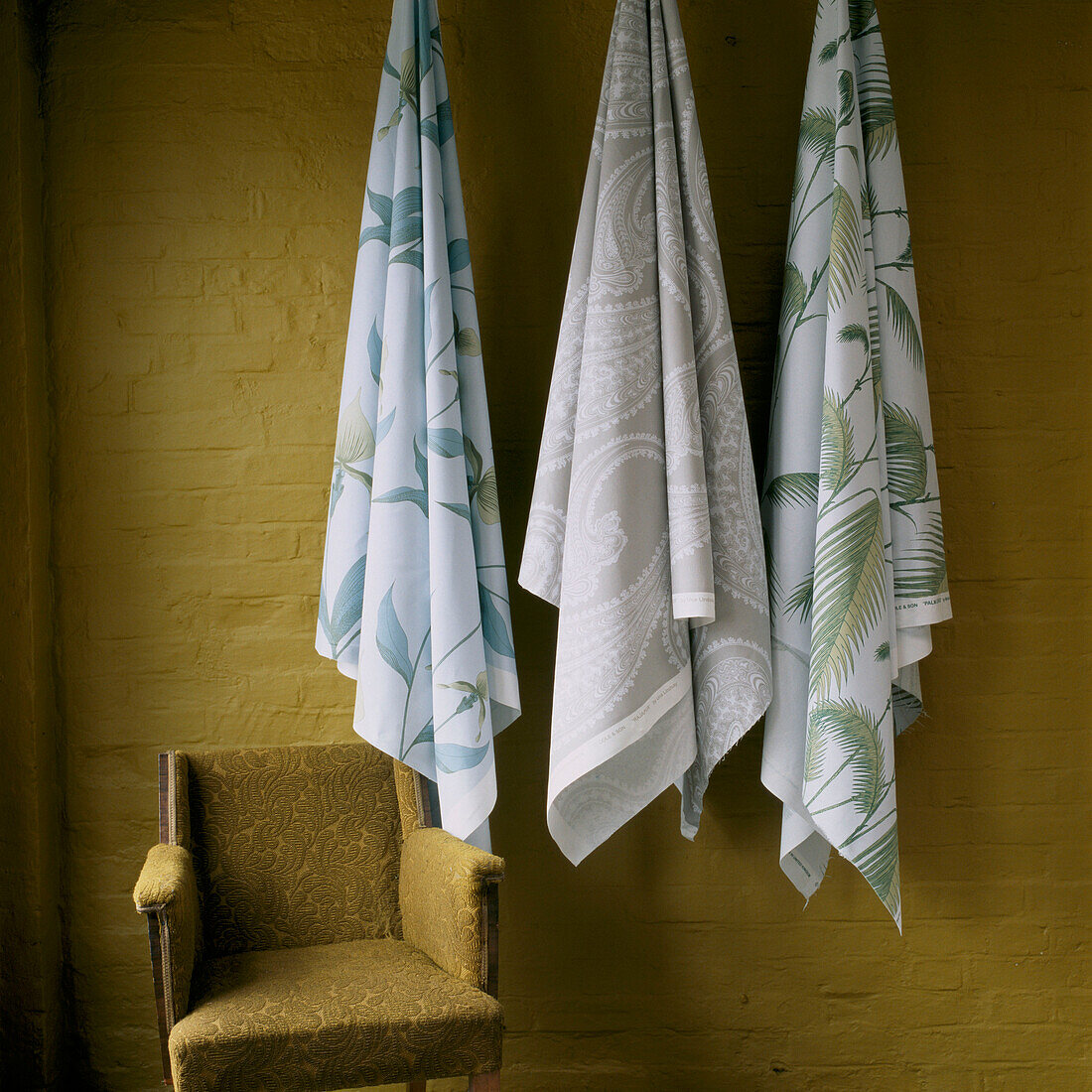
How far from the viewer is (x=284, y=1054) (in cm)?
115

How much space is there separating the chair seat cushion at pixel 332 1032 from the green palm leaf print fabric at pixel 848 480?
1.97 ft

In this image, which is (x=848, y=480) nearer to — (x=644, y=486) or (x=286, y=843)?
(x=644, y=486)

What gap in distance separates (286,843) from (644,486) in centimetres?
84

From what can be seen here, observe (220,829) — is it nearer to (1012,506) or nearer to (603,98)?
(603,98)

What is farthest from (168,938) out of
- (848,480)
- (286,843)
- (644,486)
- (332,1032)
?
(848,480)

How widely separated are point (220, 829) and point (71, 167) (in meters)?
1.27

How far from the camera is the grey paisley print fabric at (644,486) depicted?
1396 millimetres

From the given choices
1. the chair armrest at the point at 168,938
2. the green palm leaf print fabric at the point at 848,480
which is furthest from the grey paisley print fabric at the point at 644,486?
the chair armrest at the point at 168,938

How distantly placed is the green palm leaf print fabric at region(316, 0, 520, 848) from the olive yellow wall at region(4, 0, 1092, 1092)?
0.71ft

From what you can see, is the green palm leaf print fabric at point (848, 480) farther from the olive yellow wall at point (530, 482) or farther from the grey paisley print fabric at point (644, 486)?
the olive yellow wall at point (530, 482)

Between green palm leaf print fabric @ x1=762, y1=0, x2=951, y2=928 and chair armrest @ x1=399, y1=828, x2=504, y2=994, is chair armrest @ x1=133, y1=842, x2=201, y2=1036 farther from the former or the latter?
green palm leaf print fabric @ x1=762, y1=0, x2=951, y2=928

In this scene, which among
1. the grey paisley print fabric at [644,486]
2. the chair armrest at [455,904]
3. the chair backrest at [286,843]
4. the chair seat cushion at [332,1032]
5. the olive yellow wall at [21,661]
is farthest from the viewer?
the olive yellow wall at [21,661]

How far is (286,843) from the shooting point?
154 centimetres

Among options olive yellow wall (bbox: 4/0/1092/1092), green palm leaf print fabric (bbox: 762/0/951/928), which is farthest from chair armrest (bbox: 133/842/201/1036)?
green palm leaf print fabric (bbox: 762/0/951/928)
